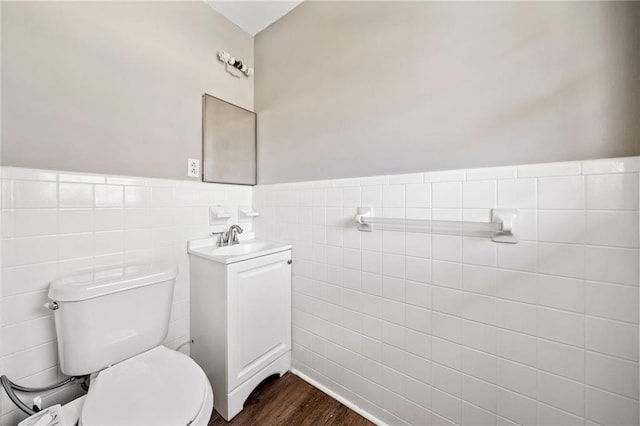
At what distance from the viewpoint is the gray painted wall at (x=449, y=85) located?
820mm

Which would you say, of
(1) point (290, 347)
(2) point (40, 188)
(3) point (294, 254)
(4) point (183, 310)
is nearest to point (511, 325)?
(3) point (294, 254)

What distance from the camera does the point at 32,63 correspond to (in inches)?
40.7

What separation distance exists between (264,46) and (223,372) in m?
2.15

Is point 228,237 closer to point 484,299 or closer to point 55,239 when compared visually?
point 55,239

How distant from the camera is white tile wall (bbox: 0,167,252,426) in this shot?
3.16 ft

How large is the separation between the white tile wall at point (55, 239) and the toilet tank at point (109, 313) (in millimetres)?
107

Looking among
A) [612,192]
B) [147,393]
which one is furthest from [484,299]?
[147,393]

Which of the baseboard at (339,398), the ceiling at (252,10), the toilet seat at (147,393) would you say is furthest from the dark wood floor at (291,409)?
the ceiling at (252,10)

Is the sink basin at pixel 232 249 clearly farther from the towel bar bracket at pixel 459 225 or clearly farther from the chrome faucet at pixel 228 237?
the towel bar bracket at pixel 459 225

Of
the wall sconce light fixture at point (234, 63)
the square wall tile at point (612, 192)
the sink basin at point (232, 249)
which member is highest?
the wall sconce light fixture at point (234, 63)

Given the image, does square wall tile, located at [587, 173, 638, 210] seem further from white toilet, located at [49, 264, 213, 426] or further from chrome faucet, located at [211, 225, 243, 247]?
chrome faucet, located at [211, 225, 243, 247]

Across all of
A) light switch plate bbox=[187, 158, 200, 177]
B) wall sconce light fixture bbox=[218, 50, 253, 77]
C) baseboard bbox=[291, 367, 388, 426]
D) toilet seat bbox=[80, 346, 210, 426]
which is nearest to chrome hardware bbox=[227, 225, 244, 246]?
light switch plate bbox=[187, 158, 200, 177]

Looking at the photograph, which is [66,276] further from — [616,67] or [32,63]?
[616,67]

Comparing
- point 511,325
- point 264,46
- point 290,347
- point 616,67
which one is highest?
point 264,46
